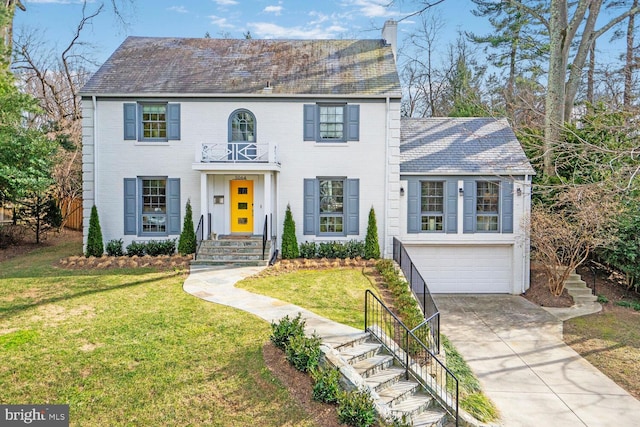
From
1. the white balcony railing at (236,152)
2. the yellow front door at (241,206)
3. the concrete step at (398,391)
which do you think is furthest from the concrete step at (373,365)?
the yellow front door at (241,206)

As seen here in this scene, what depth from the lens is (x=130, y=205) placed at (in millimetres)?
14453

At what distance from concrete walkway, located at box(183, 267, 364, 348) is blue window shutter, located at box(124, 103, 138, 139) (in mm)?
5306

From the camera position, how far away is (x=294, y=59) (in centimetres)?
1608

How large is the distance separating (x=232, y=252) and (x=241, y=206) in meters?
2.04

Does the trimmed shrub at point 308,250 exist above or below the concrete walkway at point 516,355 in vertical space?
above

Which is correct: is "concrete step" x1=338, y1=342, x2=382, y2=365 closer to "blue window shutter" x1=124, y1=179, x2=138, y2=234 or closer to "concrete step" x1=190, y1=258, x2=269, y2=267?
"concrete step" x1=190, y1=258, x2=269, y2=267

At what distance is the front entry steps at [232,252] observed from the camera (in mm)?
13188

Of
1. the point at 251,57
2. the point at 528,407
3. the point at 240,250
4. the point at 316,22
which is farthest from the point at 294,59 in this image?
the point at 528,407

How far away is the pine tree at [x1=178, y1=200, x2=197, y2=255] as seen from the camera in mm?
13953

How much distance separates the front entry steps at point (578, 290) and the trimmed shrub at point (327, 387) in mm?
11130

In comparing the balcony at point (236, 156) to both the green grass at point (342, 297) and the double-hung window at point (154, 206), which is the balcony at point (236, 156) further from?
the green grass at point (342, 297)

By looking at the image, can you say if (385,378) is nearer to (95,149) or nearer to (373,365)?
(373,365)

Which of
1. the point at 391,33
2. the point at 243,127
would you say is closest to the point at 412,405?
the point at 243,127

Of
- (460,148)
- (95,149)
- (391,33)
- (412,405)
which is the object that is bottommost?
(412,405)
